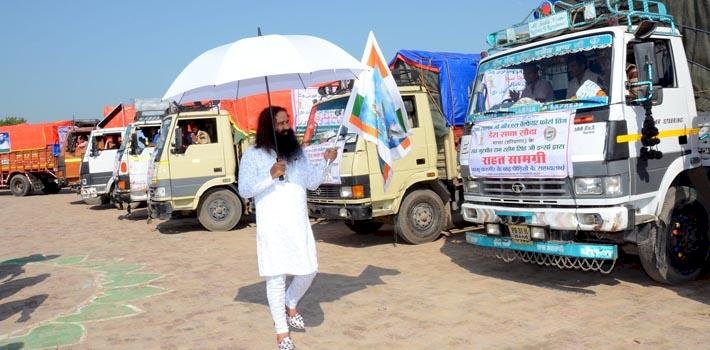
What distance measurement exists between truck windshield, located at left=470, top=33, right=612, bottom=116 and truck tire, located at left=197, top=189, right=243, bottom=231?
20.9 ft

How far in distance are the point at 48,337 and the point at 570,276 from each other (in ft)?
17.4

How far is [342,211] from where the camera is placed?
841 centimetres

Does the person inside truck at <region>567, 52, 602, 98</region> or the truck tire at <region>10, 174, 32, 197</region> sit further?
the truck tire at <region>10, 174, 32, 197</region>

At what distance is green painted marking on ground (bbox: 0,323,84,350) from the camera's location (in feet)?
16.5

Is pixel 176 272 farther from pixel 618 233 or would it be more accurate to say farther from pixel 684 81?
pixel 684 81

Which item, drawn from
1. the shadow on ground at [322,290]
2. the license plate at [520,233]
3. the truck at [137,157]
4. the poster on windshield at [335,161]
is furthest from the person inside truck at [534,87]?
the truck at [137,157]

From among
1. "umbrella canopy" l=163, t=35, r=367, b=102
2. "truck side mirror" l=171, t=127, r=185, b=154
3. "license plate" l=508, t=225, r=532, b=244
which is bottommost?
"license plate" l=508, t=225, r=532, b=244

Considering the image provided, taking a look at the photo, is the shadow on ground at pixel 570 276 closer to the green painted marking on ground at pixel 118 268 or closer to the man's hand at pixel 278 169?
the man's hand at pixel 278 169

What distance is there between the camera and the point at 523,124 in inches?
228

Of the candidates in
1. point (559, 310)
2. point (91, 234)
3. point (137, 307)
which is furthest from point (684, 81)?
point (91, 234)

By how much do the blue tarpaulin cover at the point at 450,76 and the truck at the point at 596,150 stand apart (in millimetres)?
2796

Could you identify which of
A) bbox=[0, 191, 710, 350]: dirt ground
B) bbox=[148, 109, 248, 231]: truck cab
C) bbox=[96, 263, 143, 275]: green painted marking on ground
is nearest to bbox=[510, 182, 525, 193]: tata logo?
bbox=[0, 191, 710, 350]: dirt ground

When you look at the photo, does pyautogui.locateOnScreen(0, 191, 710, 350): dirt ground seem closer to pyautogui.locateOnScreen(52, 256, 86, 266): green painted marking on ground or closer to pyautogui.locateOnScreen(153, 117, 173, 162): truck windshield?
pyautogui.locateOnScreen(52, 256, 86, 266): green painted marking on ground

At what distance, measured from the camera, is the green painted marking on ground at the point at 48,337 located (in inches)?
198
